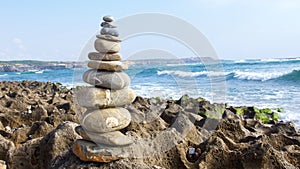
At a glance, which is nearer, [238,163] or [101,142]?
[101,142]

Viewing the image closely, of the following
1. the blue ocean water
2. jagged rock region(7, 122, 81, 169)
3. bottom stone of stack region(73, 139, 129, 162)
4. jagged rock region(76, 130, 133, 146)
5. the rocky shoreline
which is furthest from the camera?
the blue ocean water

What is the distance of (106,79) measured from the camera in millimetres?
4523

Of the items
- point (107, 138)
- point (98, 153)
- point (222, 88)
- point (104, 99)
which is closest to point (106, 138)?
point (107, 138)

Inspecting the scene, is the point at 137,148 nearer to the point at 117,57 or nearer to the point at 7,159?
the point at 117,57

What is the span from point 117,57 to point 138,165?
1.34 metres

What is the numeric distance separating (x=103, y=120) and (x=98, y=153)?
40 cm

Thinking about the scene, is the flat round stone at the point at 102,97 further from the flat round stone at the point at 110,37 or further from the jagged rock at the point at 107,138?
the flat round stone at the point at 110,37

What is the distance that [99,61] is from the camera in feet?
15.0

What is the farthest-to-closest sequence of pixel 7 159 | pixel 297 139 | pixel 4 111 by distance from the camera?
pixel 4 111 < pixel 297 139 < pixel 7 159

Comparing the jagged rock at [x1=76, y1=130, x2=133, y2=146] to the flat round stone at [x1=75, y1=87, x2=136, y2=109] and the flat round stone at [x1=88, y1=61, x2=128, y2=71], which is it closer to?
the flat round stone at [x1=75, y1=87, x2=136, y2=109]

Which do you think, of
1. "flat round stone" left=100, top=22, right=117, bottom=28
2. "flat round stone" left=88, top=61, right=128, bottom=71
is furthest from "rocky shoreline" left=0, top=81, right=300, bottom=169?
"flat round stone" left=100, top=22, right=117, bottom=28

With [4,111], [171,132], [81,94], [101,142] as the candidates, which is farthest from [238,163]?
[4,111]

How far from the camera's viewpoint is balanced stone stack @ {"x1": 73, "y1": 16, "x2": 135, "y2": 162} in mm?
4484

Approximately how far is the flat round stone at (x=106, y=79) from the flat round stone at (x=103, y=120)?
0.31m
